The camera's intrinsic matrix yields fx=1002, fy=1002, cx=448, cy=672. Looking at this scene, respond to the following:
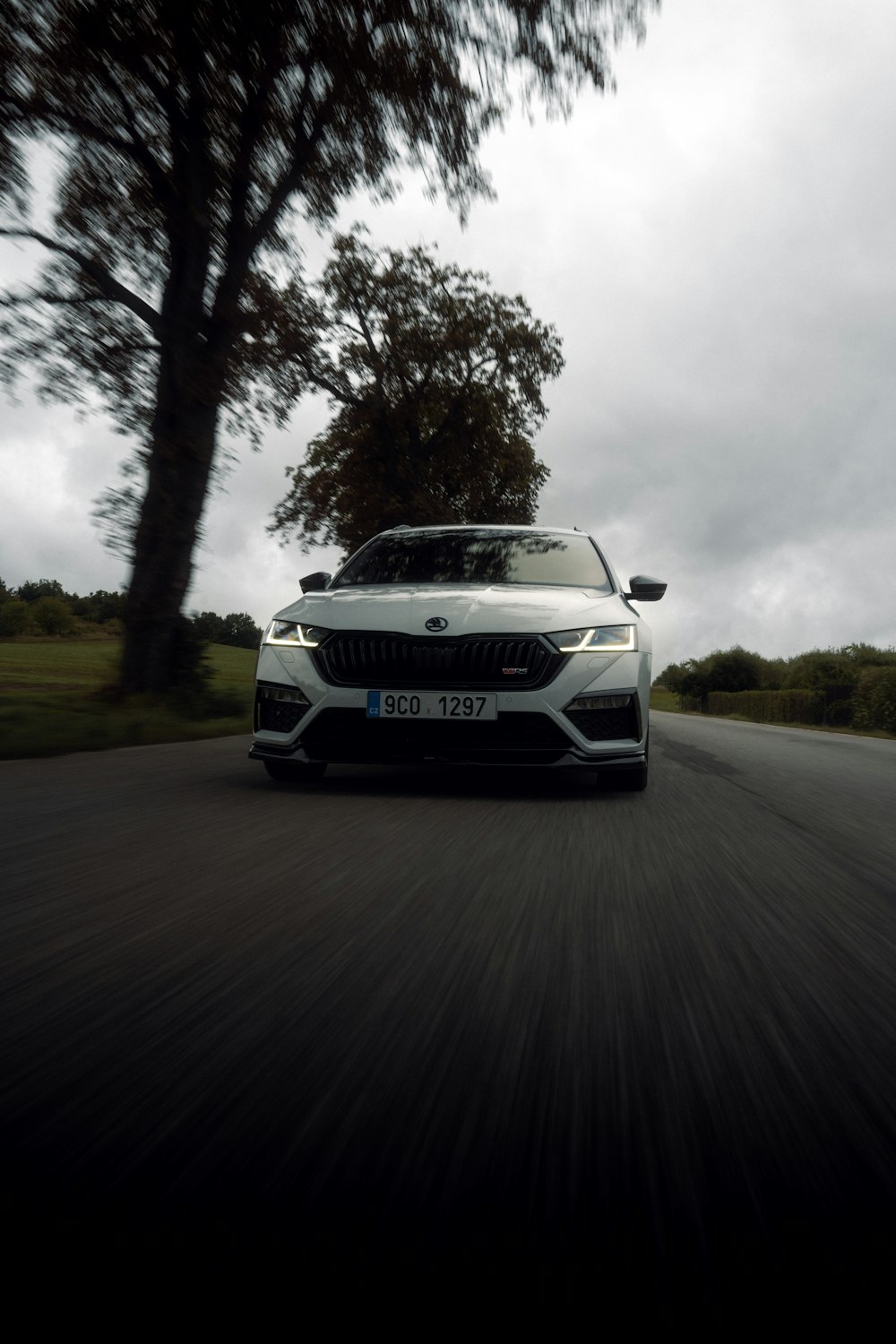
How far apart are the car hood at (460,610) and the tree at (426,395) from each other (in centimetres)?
2176

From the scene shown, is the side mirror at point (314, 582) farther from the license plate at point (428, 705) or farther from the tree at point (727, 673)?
the tree at point (727, 673)

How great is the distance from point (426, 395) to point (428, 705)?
24637 millimetres

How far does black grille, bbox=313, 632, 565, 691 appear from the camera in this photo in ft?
17.0

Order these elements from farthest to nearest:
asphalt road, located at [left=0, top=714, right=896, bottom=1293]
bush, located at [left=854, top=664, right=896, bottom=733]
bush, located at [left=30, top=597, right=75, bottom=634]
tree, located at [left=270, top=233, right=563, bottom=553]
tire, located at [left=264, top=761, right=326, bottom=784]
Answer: bush, located at [left=854, top=664, right=896, bottom=733] < tree, located at [left=270, top=233, right=563, bottom=553] < bush, located at [left=30, top=597, right=75, bottom=634] < tire, located at [left=264, top=761, right=326, bottom=784] < asphalt road, located at [left=0, top=714, right=896, bottom=1293]

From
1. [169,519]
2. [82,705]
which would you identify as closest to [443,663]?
[82,705]

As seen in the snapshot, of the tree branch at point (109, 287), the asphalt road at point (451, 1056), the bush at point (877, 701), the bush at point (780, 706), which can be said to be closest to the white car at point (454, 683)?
the asphalt road at point (451, 1056)

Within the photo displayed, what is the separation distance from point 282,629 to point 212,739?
4.07m

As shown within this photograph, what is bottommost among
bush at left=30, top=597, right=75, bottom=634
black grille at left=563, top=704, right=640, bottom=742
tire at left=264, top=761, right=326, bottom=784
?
tire at left=264, top=761, right=326, bottom=784

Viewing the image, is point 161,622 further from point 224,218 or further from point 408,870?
point 408,870

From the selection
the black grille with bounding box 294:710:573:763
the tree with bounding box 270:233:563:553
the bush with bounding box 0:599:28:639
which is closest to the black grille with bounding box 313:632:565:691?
the black grille with bounding box 294:710:573:763

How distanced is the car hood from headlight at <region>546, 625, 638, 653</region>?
0.05 metres

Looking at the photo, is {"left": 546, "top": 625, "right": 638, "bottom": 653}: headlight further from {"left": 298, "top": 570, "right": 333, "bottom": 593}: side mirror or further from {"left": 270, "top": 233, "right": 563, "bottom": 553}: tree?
{"left": 270, "top": 233, "right": 563, "bottom": 553}: tree

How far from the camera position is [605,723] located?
5273mm

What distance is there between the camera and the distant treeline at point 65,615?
1216 cm
